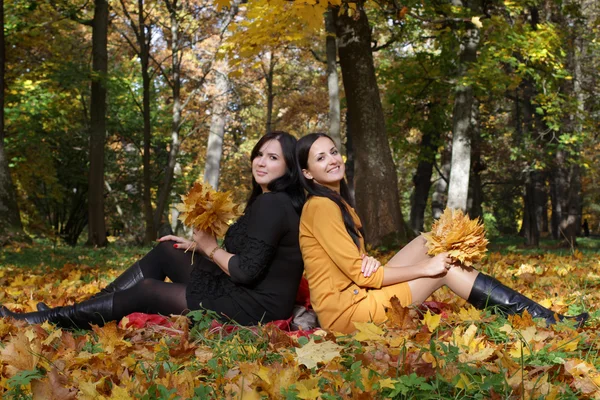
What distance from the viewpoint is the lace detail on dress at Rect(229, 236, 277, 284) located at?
A: 13.2 ft

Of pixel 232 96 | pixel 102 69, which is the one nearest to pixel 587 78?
pixel 232 96

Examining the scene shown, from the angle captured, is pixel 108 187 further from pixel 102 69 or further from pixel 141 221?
pixel 102 69

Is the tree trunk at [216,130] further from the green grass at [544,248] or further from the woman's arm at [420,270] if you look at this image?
the woman's arm at [420,270]

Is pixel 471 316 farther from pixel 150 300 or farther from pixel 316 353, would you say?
pixel 150 300

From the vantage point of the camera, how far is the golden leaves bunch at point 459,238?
3916 millimetres

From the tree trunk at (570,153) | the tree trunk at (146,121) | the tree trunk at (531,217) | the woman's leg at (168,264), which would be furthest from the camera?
the tree trunk at (531,217)

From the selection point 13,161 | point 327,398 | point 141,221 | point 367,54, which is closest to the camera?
point 327,398

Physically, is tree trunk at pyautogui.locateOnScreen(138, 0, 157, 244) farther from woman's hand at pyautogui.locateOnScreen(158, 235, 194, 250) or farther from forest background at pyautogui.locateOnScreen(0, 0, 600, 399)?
woman's hand at pyautogui.locateOnScreen(158, 235, 194, 250)

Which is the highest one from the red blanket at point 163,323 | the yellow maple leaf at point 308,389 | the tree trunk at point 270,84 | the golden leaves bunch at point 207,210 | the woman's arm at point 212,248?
the tree trunk at point 270,84

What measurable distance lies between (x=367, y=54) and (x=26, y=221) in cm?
1949

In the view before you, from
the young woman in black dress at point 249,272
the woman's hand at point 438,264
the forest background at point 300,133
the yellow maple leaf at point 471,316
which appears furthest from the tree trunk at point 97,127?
the yellow maple leaf at point 471,316

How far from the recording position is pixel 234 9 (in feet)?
63.9

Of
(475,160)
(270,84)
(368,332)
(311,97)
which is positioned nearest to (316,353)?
(368,332)

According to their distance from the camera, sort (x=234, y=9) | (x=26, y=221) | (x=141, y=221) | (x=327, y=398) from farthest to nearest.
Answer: (x=141, y=221)
(x=26, y=221)
(x=234, y=9)
(x=327, y=398)
